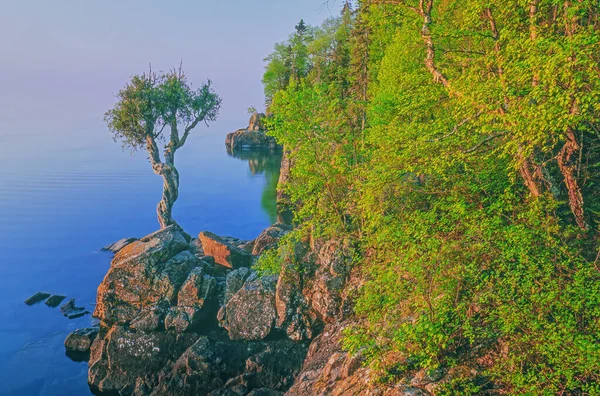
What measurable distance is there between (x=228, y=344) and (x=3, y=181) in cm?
8408

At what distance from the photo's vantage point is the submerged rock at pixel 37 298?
33312 millimetres

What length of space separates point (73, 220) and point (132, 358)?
4021cm

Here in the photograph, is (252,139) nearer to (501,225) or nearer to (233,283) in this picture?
(233,283)

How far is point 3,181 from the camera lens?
8331 centimetres

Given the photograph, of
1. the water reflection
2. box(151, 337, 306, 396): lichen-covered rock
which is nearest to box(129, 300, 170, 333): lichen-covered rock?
box(151, 337, 306, 396): lichen-covered rock

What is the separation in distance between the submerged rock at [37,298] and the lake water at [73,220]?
21.9 inches

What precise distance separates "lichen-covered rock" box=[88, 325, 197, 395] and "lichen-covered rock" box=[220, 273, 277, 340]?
244cm

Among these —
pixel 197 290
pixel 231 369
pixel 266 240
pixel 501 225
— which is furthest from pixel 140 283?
pixel 501 225

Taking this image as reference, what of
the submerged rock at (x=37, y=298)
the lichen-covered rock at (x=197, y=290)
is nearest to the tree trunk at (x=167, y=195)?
the submerged rock at (x=37, y=298)

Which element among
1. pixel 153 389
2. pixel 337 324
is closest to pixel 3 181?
pixel 153 389

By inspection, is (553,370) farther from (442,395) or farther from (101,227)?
(101,227)

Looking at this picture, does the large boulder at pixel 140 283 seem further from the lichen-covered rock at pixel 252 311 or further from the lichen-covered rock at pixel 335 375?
the lichen-covered rock at pixel 335 375

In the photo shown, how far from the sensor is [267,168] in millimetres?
90438

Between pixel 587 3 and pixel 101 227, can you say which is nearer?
pixel 587 3
